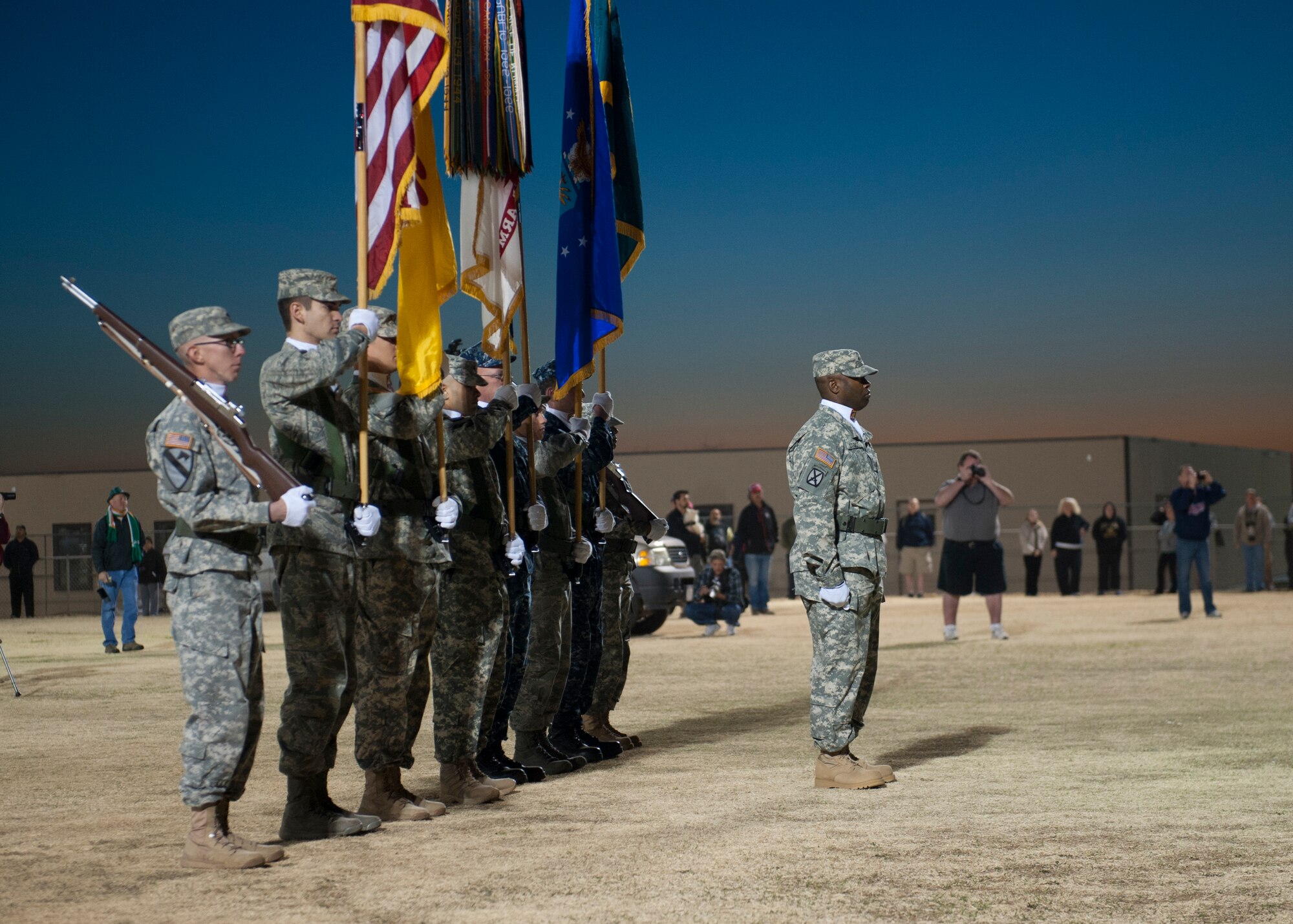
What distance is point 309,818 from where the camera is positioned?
5.81 metres

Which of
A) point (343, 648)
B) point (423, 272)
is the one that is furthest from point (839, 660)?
point (423, 272)

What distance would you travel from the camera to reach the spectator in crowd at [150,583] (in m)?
25.5

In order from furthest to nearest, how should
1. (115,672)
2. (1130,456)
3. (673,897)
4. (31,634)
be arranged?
(1130,456) < (31,634) < (115,672) < (673,897)

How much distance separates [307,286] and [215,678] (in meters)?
1.69

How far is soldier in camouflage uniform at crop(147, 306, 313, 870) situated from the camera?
16.7 feet

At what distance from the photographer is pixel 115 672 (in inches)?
561

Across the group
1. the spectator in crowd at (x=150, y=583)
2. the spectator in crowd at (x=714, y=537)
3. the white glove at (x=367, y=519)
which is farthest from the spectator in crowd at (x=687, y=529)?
the white glove at (x=367, y=519)

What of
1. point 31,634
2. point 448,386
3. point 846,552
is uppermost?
point 448,386

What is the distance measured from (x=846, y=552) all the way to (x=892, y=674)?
20.2 feet

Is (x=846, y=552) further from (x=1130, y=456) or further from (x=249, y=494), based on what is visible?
(x=1130, y=456)

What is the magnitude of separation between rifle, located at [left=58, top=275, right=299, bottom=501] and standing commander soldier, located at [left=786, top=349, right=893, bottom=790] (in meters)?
2.73

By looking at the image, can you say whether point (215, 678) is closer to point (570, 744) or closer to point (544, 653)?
point (544, 653)

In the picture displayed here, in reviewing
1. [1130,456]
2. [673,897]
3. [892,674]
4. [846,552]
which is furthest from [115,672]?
[1130,456]

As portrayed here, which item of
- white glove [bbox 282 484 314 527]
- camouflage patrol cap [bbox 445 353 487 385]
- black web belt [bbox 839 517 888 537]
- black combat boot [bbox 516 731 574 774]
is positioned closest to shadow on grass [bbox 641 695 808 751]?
black combat boot [bbox 516 731 574 774]
